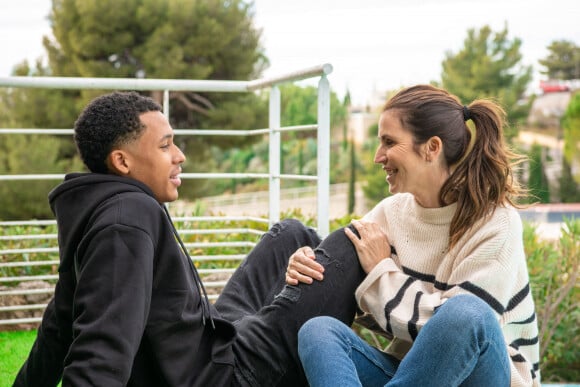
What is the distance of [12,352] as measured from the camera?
11.5ft

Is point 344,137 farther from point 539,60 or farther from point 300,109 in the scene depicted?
point 539,60

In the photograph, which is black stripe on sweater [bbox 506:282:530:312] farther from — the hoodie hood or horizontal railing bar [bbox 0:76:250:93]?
horizontal railing bar [bbox 0:76:250:93]

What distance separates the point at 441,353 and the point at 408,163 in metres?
0.54

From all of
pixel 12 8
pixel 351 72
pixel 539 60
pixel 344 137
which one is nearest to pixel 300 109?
pixel 344 137

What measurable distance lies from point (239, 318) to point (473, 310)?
656 mm

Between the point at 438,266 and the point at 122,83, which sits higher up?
the point at 122,83

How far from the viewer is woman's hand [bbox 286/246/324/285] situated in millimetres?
1957

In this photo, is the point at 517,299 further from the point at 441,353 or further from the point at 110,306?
the point at 110,306

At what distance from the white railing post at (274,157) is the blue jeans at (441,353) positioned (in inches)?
63.6

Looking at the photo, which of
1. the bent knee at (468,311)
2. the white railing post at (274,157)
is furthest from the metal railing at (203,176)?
the bent knee at (468,311)

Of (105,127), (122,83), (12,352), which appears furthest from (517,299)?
(12,352)

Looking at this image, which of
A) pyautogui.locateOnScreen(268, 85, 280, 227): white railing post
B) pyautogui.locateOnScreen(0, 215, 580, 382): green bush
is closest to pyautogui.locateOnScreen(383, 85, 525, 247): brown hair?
pyautogui.locateOnScreen(268, 85, 280, 227): white railing post

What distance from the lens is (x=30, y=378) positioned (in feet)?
6.10

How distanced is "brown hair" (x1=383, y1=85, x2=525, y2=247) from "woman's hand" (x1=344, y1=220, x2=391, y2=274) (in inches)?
6.7
